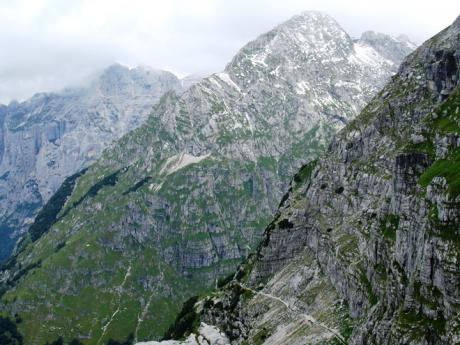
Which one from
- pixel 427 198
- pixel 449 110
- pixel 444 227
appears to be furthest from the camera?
pixel 449 110

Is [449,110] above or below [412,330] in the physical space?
above

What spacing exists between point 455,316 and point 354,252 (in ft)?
287

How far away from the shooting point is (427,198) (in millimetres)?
125688

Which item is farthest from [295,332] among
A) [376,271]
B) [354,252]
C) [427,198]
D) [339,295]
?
[427,198]

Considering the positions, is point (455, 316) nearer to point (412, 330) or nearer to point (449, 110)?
point (412, 330)

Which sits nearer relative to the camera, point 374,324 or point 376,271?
point 374,324

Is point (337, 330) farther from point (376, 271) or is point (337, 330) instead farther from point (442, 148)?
point (442, 148)

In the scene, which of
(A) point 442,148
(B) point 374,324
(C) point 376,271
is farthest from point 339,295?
(A) point 442,148

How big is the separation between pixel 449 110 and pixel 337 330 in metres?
73.9

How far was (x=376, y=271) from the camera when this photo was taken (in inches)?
6407

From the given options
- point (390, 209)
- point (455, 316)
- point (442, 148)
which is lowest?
point (455, 316)

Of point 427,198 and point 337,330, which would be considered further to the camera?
point 337,330

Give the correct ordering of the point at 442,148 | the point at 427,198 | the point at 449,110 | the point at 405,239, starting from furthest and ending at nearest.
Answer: the point at 449,110, the point at 442,148, the point at 405,239, the point at 427,198

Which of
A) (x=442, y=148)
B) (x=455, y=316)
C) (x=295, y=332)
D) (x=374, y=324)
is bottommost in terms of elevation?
(x=295, y=332)
